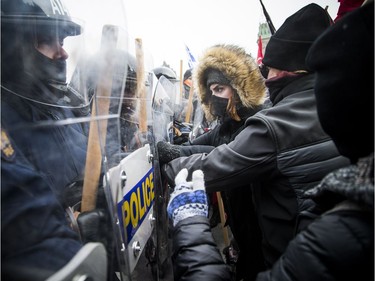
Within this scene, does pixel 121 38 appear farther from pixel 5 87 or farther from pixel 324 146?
pixel 324 146

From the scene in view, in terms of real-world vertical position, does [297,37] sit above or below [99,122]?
above

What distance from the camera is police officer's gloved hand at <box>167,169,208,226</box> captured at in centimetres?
118

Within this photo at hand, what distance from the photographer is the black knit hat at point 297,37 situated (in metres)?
1.58

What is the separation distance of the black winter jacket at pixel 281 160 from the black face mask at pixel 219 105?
39.1 inches

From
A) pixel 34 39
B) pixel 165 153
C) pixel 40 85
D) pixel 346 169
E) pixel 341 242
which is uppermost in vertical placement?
pixel 34 39

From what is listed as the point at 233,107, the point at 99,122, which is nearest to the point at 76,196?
the point at 99,122

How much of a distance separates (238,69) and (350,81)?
6.09 feet

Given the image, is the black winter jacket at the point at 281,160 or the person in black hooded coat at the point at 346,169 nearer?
the person in black hooded coat at the point at 346,169

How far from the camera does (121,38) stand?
1.08 metres

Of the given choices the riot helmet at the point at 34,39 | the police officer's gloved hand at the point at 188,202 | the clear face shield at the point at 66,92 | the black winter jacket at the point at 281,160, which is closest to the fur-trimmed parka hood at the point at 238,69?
the black winter jacket at the point at 281,160

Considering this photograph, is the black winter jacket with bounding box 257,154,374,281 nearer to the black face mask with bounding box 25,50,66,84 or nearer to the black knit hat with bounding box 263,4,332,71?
the black knit hat with bounding box 263,4,332,71

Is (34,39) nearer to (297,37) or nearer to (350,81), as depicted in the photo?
(350,81)

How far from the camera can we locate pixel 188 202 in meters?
1.23

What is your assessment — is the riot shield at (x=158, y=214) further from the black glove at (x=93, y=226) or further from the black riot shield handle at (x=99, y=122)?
the black glove at (x=93, y=226)
